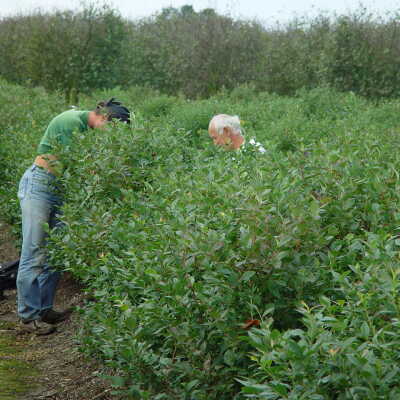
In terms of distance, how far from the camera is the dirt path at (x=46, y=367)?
15.2 ft

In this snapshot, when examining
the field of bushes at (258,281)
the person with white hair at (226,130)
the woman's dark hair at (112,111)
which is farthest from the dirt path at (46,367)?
the person with white hair at (226,130)

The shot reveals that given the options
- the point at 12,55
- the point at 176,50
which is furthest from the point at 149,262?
the point at 12,55

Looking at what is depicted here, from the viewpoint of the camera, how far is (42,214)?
580 cm

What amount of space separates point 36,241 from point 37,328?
754mm

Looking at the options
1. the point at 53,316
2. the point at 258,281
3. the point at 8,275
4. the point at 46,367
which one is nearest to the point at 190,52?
the point at 8,275

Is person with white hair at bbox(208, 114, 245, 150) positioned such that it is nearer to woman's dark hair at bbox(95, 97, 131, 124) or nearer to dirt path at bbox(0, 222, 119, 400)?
woman's dark hair at bbox(95, 97, 131, 124)

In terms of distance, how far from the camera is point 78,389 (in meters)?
4.66

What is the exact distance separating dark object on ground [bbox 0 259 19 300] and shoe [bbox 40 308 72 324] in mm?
817

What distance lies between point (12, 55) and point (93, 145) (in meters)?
20.3

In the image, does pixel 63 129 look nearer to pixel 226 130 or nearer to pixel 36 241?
pixel 36 241

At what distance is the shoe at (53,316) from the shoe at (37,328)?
44 mm

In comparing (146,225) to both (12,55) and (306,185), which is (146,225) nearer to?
(306,185)

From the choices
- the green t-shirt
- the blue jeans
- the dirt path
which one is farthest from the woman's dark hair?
the dirt path

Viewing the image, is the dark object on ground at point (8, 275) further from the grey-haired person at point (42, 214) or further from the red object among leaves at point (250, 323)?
the red object among leaves at point (250, 323)
